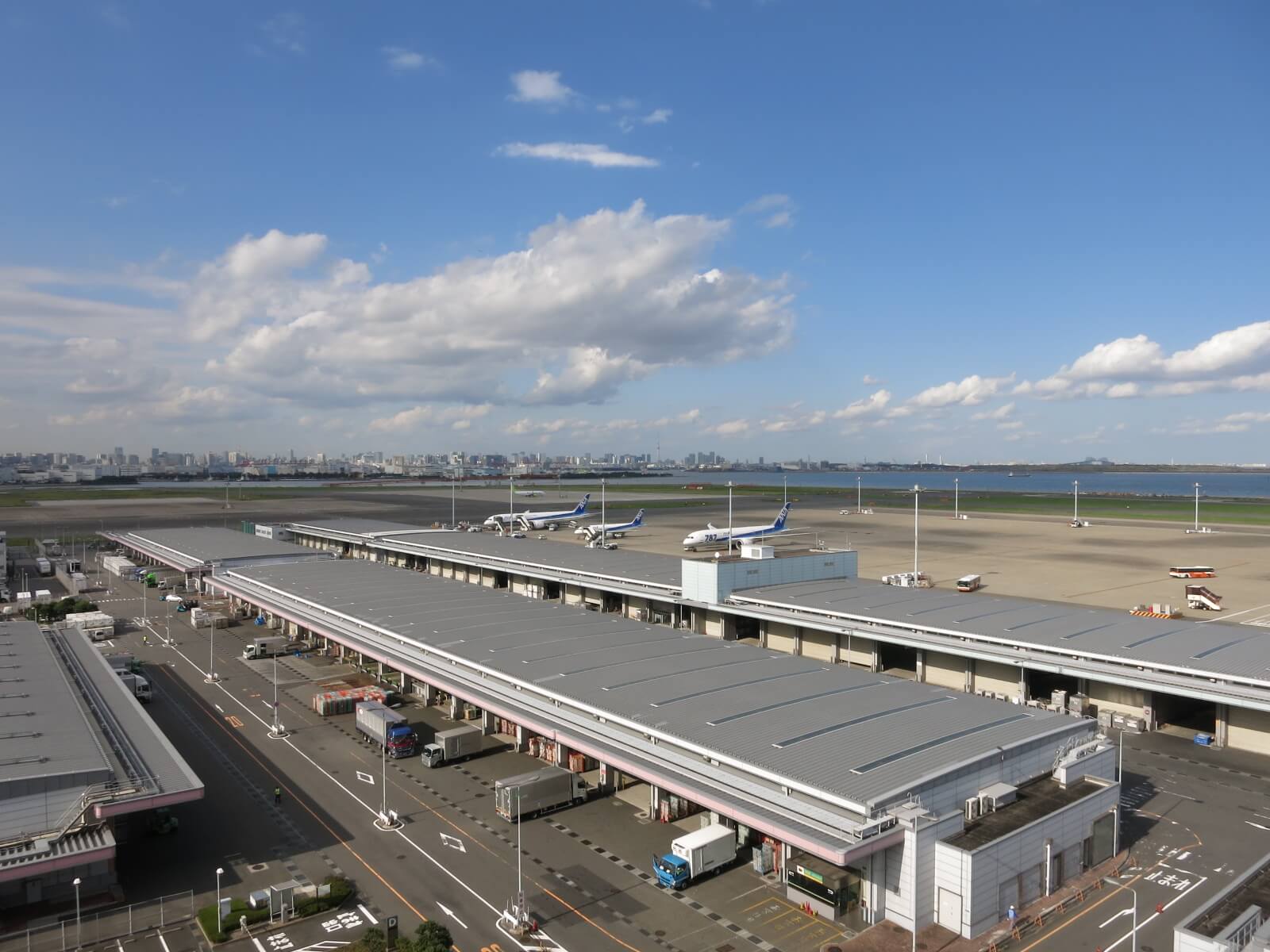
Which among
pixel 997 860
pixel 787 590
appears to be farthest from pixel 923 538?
pixel 997 860

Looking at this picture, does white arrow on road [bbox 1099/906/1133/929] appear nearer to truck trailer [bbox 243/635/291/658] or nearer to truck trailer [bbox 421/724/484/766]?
truck trailer [bbox 421/724/484/766]

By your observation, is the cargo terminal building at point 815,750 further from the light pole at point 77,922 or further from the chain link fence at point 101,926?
the light pole at point 77,922

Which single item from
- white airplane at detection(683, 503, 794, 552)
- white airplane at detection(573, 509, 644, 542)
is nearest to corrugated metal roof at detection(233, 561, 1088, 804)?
white airplane at detection(683, 503, 794, 552)

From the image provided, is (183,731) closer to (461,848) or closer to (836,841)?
(461,848)

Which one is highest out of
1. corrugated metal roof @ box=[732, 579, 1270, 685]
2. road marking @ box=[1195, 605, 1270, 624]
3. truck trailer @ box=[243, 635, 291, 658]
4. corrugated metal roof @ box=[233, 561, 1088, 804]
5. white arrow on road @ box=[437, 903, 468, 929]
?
corrugated metal roof @ box=[732, 579, 1270, 685]

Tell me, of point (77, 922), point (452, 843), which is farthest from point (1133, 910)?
point (77, 922)

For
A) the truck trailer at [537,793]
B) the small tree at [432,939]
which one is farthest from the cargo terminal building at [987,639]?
the small tree at [432,939]
